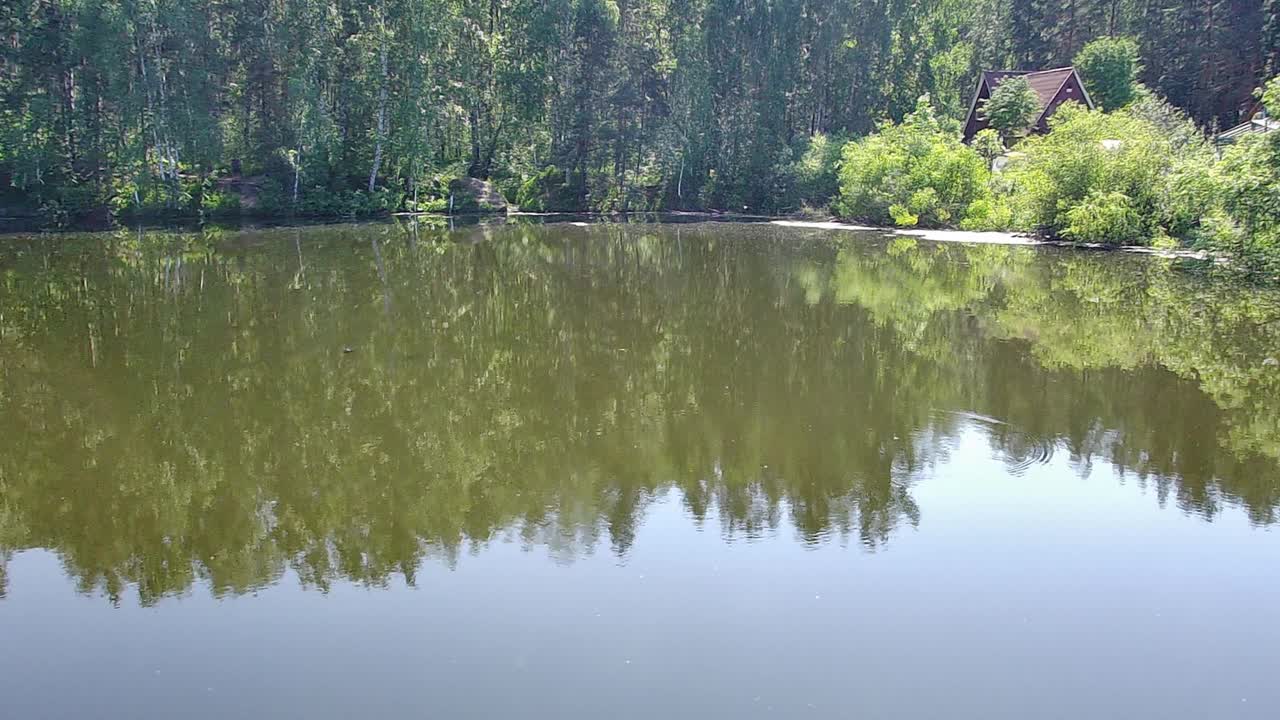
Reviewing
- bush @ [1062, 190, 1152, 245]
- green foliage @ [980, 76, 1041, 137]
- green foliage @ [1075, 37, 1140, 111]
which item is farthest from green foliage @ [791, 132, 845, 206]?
bush @ [1062, 190, 1152, 245]

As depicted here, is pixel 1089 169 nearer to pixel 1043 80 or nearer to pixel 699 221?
pixel 699 221

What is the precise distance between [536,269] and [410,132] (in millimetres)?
20148

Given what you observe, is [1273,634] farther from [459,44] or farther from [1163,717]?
[459,44]

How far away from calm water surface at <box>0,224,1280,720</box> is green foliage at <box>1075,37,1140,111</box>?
32888 millimetres

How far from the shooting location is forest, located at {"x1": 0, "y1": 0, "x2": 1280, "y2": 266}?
3581 centimetres

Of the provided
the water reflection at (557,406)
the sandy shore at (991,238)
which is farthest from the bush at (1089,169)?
the water reflection at (557,406)

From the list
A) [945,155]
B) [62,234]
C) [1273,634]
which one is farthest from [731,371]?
[62,234]

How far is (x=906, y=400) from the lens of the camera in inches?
426

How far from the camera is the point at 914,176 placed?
34.1 meters

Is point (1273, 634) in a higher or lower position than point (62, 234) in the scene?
lower

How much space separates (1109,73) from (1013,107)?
703cm

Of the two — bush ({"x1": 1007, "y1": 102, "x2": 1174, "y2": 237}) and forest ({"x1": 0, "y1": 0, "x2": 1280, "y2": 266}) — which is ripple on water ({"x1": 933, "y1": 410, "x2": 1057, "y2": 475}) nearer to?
bush ({"x1": 1007, "y1": 102, "x2": 1174, "y2": 237})

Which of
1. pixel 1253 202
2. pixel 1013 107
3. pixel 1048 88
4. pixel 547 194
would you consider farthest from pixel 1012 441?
pixel 547 194

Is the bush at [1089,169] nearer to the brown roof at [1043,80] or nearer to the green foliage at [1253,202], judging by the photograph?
the green foliage at [1253,202]
